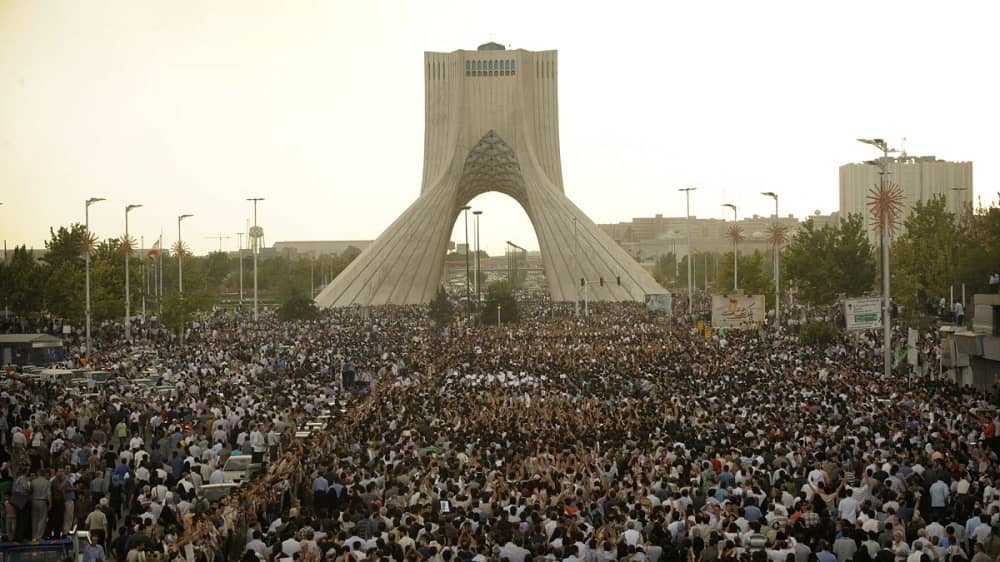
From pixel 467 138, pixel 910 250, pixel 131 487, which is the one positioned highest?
pixel 467 138

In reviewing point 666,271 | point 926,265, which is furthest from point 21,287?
point 666,271

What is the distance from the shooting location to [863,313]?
1167 inches

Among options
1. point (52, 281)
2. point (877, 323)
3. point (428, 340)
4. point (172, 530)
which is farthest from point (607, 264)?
point (172, 530)

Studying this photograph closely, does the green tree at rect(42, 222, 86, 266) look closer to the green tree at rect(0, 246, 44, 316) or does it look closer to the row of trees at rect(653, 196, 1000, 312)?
Result: the green tree at rect(0, 246, 44, 316)

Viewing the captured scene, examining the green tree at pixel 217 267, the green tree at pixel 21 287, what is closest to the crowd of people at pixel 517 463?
the green tree at pixel 21 287

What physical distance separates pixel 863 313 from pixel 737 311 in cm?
1063

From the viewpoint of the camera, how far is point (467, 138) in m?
84.4

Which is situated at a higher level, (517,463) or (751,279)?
(751,279)

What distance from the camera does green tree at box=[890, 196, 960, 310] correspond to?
4672 cm

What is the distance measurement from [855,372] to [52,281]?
1206 inches

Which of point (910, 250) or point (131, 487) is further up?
point (910, 250)

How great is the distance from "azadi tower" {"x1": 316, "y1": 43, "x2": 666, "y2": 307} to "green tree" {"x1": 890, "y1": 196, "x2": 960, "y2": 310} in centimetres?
1975

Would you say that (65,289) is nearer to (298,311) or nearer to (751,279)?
(298,311)

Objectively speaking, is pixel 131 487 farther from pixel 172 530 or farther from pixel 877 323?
pixel 877 323
